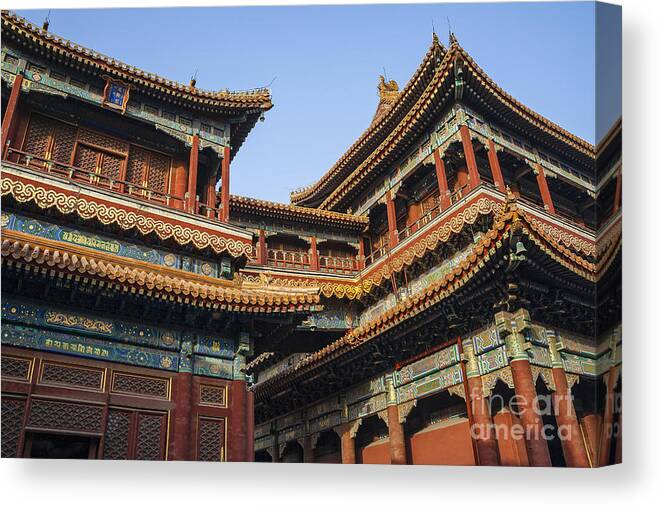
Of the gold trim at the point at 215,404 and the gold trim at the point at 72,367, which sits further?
the gold trim at the point at 215,404

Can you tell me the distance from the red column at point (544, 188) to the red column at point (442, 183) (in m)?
2.20

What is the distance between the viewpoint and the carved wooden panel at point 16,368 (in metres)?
6.75

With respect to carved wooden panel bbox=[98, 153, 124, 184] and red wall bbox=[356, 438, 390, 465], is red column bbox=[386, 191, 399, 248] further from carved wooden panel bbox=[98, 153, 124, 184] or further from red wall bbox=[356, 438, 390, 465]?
carved wooden panel bbox=[98, 153, 124, 184]

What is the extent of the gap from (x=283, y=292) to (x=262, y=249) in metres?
6.24

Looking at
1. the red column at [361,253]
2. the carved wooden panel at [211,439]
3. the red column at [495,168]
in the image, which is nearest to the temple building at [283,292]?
the carved wooden panel at [211,439]

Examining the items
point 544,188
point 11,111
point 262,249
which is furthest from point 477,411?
point 11,111

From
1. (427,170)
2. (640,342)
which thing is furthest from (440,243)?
(640,342)

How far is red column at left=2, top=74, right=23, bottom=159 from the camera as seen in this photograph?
892 cm

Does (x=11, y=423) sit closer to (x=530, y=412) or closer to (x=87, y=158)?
(x=87, y=158)

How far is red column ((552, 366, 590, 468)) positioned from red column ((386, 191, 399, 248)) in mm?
6375

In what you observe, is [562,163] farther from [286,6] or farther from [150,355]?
[150,355]

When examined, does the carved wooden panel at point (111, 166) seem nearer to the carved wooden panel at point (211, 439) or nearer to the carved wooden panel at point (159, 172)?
the carved wooden panel at point (159, 172)

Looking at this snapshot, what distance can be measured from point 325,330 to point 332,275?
2.08 metres

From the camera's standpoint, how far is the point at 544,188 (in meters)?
12.6
